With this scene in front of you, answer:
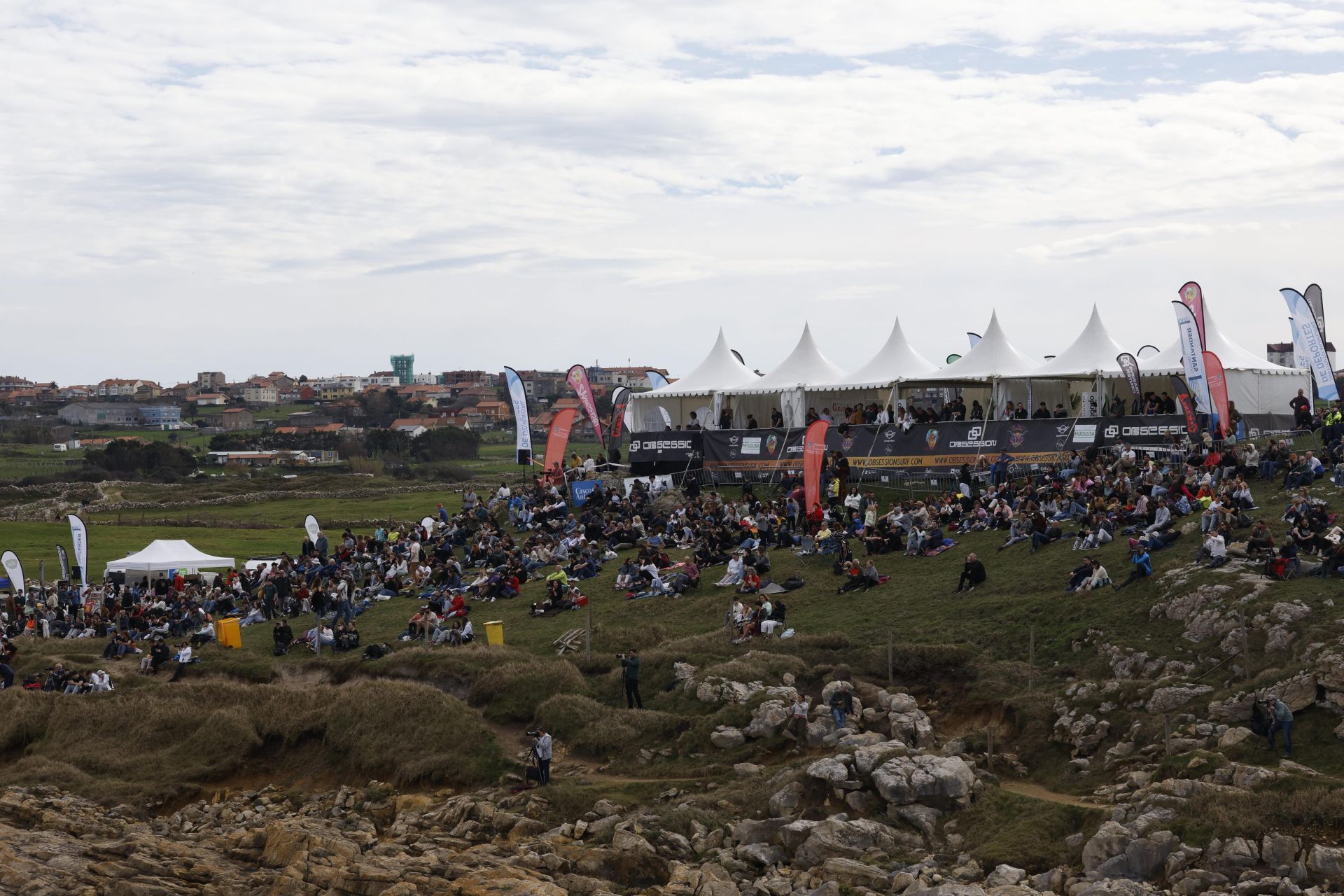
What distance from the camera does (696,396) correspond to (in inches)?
1890

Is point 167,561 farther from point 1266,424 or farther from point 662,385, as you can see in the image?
point 1266,424

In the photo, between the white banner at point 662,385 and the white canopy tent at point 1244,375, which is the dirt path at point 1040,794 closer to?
the white canopy tent at point 1244,375

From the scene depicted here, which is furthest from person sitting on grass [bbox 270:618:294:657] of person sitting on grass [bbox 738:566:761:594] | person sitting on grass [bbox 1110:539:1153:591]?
person sitting on grass [bbox 1110:539:1153:591]

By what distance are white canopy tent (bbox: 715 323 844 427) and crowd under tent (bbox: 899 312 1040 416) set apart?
125 inches

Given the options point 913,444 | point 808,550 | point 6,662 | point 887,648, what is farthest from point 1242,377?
point 6,662

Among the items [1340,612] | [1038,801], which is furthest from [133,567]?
[1340,612]

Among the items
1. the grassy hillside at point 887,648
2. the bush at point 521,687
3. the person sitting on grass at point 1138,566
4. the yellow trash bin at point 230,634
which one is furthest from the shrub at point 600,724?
the yellow trash bin at point 230,634

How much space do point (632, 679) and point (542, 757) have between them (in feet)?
9.60

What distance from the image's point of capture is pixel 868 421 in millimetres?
42875

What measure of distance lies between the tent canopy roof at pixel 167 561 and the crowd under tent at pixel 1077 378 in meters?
24.9

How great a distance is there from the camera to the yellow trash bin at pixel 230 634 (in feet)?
111

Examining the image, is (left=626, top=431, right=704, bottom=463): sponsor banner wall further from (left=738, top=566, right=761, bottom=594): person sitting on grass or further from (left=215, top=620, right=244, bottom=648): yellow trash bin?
(left=215, top=620, right=244, bottom=648): yellow trash bin

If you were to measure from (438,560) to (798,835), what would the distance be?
2084 cm

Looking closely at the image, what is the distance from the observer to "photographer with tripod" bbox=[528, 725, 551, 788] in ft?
76.7
